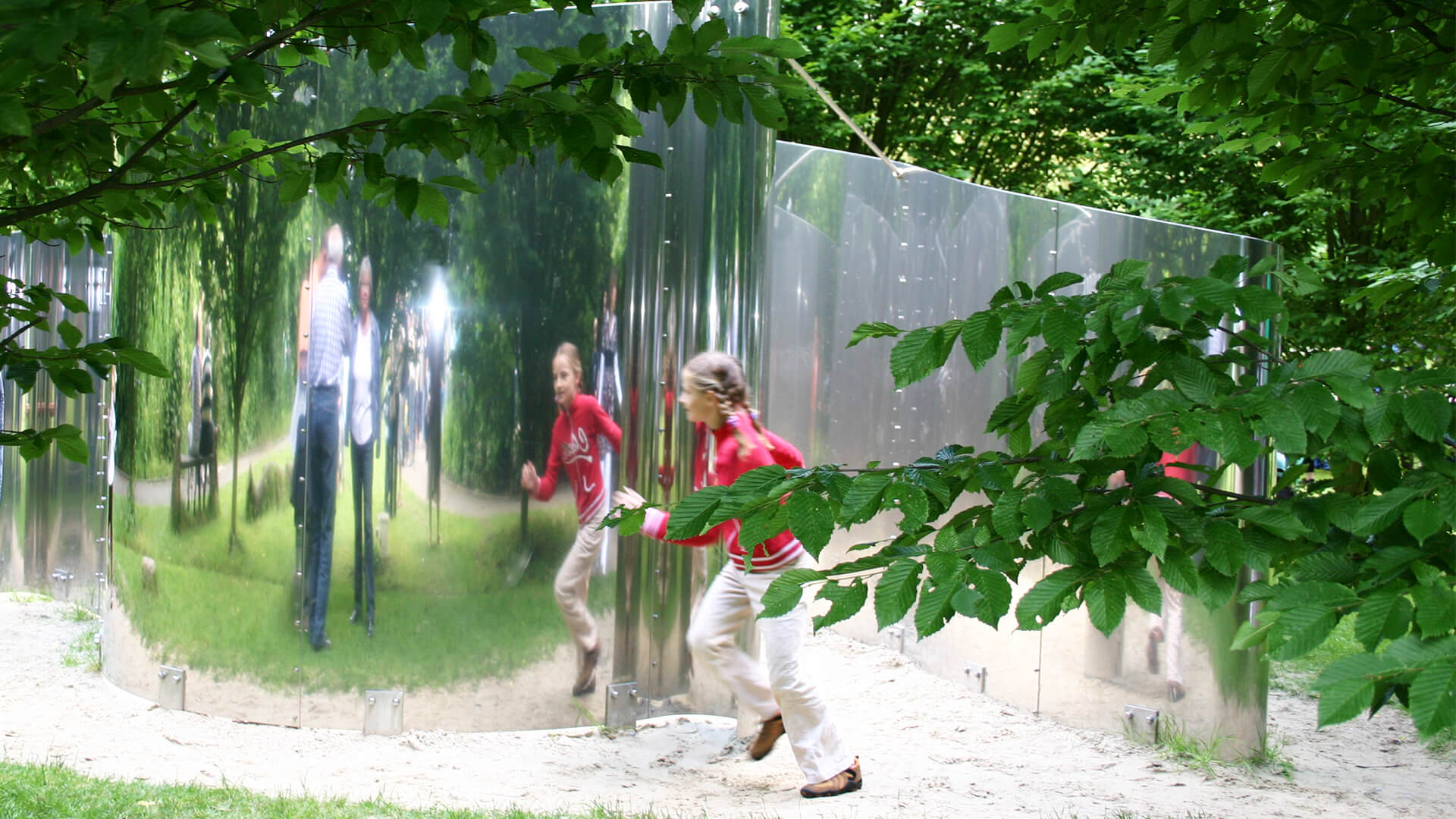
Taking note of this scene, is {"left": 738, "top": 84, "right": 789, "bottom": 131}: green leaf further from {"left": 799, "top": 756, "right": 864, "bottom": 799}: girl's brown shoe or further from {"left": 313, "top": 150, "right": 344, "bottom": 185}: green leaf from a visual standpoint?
{"left": 799, "top": 756, "right": 864, "bottom": 799}: girl's brown shoe

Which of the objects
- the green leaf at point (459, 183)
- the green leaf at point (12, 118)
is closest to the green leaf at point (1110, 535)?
the green leaf at point (459, 183)

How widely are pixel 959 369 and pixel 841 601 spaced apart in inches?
190

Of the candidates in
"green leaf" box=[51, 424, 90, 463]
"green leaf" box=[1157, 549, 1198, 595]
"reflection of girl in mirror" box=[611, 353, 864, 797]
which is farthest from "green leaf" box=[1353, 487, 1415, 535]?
"reflection of girl in mirror" box=[611, 353, 864, 797]

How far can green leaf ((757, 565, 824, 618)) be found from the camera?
6.44 ft

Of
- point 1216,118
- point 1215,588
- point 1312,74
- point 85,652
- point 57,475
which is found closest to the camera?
point 1215,588

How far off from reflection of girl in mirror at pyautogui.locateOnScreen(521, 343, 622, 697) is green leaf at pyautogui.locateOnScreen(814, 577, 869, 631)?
305 centimetres

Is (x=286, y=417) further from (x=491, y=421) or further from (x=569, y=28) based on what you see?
(x=569, y=28)

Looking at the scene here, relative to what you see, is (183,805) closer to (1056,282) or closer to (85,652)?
(85,652)

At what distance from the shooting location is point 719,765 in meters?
4.84

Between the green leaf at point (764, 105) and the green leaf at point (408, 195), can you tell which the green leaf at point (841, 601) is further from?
the green leaf at point (408, 195)

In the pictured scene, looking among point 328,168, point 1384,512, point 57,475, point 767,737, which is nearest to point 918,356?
point 1384,512

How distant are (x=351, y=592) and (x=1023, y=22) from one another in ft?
11.2

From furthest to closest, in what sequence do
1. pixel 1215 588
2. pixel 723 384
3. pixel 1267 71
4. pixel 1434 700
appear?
pixel 723 384, pixel 1267 71, pixel 1215 588, pixel 1434 700

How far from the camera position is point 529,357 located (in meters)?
4.94
